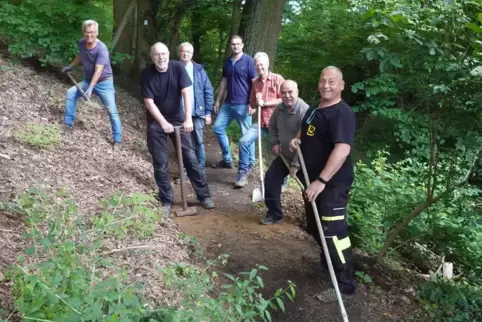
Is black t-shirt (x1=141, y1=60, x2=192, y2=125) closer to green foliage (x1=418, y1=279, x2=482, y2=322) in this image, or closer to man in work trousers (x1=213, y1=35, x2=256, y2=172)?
man in work trousers (x1=213, y1=35, x2=256, y2=172)

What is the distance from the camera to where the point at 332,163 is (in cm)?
399

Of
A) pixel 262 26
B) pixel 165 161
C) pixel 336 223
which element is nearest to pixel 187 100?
pixel 165 161

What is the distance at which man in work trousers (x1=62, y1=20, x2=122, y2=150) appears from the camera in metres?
6.99

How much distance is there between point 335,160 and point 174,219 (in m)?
2.49

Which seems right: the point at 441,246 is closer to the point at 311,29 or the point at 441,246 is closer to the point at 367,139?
the point at 367,139

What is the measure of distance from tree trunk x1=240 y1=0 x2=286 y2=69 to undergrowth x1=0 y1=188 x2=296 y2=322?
5.24 meters

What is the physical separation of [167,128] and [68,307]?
11.6ft

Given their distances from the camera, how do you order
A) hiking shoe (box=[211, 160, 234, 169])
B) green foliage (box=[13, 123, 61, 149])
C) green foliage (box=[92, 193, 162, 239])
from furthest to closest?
hiking shoe (box=[211, 160, 234, 169])
green foliage (box=[13, 123, 61, 149])
green foliage (box=[92, 193, 162, 239])

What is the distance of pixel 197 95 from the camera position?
23.2 feet

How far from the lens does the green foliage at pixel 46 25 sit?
8180 millimetres

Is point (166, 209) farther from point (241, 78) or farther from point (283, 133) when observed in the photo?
point (241, 78)

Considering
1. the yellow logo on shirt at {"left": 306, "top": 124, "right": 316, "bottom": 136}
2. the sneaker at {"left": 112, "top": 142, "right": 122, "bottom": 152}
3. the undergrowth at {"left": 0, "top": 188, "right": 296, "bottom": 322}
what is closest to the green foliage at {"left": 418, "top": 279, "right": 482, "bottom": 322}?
the undergrowth at {"left": 0, "top": 188, "right": 296, "bottom": 322}

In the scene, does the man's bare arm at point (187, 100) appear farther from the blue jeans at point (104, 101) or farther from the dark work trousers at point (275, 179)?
the blue jeans at point (104, 101)

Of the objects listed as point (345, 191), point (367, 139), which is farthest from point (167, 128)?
point (367, 139)
